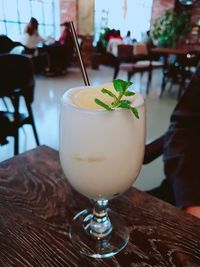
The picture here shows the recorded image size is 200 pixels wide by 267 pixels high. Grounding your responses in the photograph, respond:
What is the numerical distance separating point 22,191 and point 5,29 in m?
0.33

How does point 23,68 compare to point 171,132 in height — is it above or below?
above

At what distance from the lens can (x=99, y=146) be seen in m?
0.33

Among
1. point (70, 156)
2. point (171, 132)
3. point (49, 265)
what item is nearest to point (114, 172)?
point (70, 156)

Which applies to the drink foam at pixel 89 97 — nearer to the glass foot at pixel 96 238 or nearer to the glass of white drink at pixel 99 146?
the glass of white drink at pixel 99 146

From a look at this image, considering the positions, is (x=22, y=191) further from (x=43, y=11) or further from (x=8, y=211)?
(x=43, y=11)

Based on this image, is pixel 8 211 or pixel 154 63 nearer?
pixel 8 211

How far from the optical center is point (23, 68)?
85cm

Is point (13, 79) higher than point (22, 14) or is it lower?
lower

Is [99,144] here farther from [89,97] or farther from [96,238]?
[96,238]

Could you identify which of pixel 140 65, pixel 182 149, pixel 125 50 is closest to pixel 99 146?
pixel 182 149

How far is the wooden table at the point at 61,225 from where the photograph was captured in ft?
1.25

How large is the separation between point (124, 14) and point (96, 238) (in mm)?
445

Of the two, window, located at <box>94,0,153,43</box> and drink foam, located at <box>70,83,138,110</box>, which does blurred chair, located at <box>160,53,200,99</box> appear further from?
drink foam, located at <box>70,83,138,110</box>

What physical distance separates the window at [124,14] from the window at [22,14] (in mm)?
92
